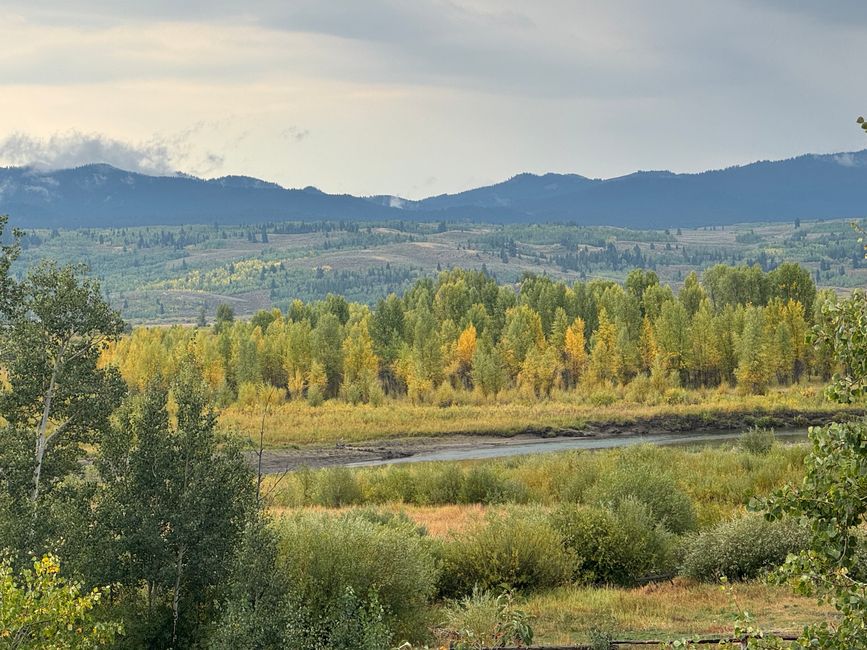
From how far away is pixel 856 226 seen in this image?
8633 millimetres

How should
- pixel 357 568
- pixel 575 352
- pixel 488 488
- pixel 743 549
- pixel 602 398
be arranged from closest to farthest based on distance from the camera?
pixel 357 568 → pixel 743 549 → pixel 488 488 → pixel 602 398 → pixel 575 352

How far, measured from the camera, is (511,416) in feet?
311

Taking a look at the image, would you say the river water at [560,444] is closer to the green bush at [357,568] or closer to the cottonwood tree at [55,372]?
the green bush at [357,568]

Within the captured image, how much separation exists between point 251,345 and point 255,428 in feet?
61.1

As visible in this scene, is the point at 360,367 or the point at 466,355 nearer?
the point at 360,367

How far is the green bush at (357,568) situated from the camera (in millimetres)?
21906

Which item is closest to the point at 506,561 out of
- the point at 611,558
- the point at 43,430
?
the point at 611,558

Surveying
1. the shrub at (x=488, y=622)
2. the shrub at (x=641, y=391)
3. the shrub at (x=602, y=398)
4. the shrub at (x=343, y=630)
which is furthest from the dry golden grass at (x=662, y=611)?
the shrub at (x=602, y=398)

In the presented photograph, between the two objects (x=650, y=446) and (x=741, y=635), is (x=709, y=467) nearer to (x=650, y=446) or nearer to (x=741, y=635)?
(x=650, y=446)

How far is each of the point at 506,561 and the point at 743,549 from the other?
6834mm

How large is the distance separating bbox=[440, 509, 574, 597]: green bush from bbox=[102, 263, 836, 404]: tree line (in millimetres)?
75182

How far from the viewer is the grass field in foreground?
290ft

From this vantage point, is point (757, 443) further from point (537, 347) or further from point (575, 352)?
point (537, 347)

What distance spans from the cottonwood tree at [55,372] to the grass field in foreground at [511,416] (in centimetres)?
6114
